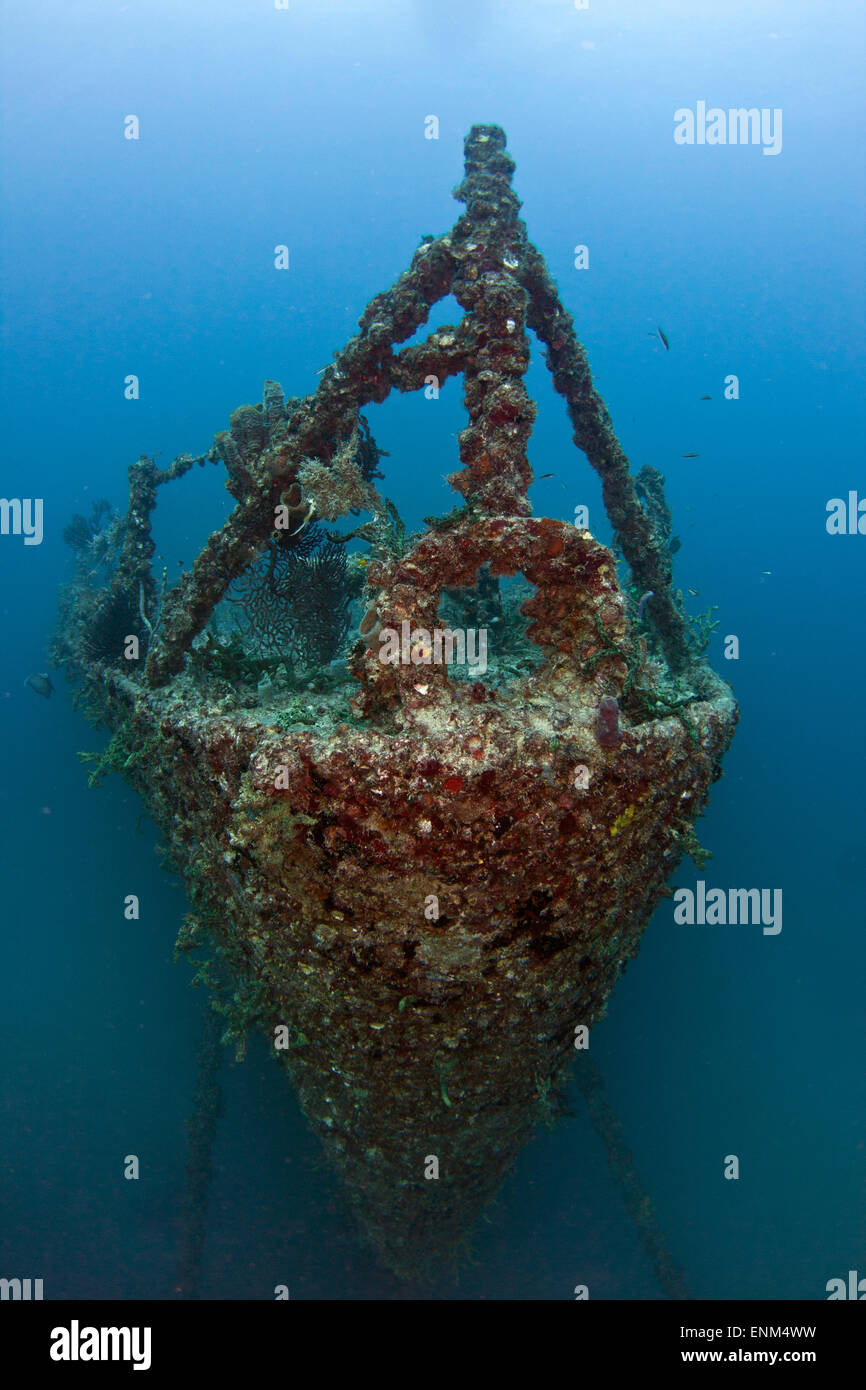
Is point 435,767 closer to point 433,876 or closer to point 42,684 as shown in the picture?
point 433,876

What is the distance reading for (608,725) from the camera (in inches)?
127

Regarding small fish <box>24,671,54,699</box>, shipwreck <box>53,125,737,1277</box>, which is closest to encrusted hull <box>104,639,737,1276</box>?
shipwreck <box>53,125,737,1277</box>

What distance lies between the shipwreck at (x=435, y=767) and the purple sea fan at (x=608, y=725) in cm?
1

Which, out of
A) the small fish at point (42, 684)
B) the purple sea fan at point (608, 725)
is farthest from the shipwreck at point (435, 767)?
the small fish at point (42, 684)

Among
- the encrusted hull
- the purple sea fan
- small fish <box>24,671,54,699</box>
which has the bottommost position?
the encrusted hull

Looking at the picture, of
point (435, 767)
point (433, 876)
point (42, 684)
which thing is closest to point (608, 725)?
point (435, 767)

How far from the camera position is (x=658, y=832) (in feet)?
12.5

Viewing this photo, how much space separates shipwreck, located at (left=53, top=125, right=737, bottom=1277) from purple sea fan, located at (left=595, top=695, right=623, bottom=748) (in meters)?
0.01

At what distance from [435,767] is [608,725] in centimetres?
103

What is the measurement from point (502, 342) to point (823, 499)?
36235 mm

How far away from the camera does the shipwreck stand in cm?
317

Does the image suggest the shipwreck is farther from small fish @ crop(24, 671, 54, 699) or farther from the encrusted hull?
small fish @ crop(24, 671, 54, 699)
